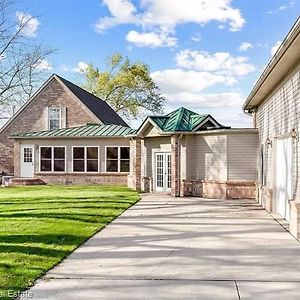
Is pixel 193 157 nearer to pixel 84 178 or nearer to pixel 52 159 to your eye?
pixel 84 178

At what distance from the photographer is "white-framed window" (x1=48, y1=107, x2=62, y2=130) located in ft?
99.2

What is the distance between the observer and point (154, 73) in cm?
4981

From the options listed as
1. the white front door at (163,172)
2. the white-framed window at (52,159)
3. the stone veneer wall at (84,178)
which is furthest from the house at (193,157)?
the white-framed window at (52,159)

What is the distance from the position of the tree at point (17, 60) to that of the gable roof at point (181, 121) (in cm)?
1033

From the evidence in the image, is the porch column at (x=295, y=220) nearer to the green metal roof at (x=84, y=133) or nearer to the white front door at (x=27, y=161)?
the green metal roof at (x=84, y=133)

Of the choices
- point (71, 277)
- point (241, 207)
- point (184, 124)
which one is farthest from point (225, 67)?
point (71, 277)

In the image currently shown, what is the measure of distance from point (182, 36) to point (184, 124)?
13623 millimetres

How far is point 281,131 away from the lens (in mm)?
12242

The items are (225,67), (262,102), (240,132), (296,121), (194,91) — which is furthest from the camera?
(194,91)

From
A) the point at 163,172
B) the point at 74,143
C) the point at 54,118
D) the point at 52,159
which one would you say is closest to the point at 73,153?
the point at 74,143

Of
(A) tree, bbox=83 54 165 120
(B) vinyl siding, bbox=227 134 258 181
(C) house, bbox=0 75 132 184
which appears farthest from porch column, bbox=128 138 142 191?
(A) tree, bbox=83 54 165 120

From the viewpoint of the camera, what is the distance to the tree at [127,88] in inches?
1906

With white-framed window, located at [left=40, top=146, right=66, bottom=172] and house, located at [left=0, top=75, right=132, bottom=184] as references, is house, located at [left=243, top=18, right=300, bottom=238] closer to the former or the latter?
house, located at [left=0, top=75, right=132, bottom=184]

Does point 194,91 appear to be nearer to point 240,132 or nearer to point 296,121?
point 240,132
